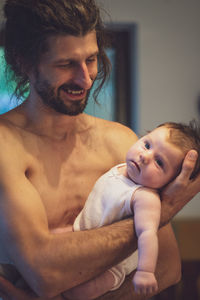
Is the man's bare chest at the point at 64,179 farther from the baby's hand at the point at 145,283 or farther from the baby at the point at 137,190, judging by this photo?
the baby's hand at the point at 145,283

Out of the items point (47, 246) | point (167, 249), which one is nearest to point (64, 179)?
point (47, 246)

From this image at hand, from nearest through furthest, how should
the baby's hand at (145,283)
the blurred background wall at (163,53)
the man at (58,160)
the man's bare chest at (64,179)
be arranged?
the baby's hand at (145,283), the man at (58,160), the man's bare chest at (64,179), the blurred background wall at (163,53)

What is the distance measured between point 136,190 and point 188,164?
191mm

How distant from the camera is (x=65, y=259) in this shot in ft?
3.83

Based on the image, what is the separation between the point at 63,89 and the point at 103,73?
0.46m

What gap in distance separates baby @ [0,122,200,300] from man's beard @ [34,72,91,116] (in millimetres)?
258

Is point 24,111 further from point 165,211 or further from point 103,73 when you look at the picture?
point 165,211

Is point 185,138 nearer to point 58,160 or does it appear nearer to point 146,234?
point 146,234

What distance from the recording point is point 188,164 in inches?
49.9

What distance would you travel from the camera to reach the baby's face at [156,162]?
4.27 ft

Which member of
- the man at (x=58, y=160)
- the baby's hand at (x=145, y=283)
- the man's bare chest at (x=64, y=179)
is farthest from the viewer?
the man's bare chest at (x=64, y=179)

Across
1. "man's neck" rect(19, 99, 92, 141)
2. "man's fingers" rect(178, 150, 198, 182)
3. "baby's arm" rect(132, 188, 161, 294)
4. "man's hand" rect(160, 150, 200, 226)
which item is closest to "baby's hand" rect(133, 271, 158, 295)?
"baby's arm" rect(132, 188, 161, 294)

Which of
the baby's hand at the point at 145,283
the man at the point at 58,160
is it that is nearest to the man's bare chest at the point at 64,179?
the man at the point at 58,160

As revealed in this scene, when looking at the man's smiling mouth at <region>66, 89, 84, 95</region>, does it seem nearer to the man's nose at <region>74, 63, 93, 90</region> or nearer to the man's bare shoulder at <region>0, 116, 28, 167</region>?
the man's nose at <region>74, 63, 93, 90</region>
